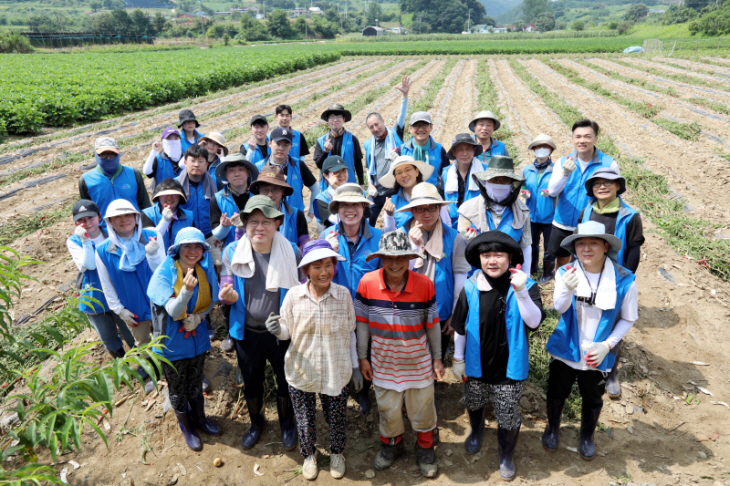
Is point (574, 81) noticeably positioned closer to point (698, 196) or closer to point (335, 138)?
point (698, 196)

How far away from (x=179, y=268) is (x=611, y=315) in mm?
3768

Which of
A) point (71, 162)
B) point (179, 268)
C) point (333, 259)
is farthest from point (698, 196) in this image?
point (71, 162)

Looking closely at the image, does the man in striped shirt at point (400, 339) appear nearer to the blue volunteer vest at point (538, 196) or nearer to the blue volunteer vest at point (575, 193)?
the blue volunteer vest at point (575, 193)

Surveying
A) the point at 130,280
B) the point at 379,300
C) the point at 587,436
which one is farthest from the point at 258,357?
the point at 587,436

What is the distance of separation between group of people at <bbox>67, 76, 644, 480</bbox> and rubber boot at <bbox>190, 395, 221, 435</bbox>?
1 cm

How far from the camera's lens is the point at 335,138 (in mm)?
7105

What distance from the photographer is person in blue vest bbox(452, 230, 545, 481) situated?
3604 millimetres

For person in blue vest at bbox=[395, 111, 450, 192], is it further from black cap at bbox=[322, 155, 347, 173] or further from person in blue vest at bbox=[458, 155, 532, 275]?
person in blue vest at bbox=[458, 155, 532, 275]

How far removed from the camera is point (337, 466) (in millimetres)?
4164

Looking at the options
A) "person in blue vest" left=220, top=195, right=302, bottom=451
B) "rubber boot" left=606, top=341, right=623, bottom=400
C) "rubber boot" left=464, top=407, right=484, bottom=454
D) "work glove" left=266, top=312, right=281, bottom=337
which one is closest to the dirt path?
"rubber boot" left=606, top=341, right=623, bottom=400

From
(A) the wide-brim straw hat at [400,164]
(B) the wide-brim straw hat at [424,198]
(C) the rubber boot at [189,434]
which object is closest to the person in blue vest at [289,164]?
(A) the wide-brim straw hat at [400,164]

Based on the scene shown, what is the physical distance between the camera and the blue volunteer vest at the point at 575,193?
539 centimetres

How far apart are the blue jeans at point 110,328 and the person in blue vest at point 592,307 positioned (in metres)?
4.65

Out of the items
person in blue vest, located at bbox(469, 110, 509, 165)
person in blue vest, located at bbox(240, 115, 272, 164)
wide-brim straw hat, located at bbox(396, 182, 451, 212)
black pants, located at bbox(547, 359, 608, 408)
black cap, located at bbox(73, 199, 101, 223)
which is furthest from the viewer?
person in blue vest, located at bbox(240, 115, 272, 164)
